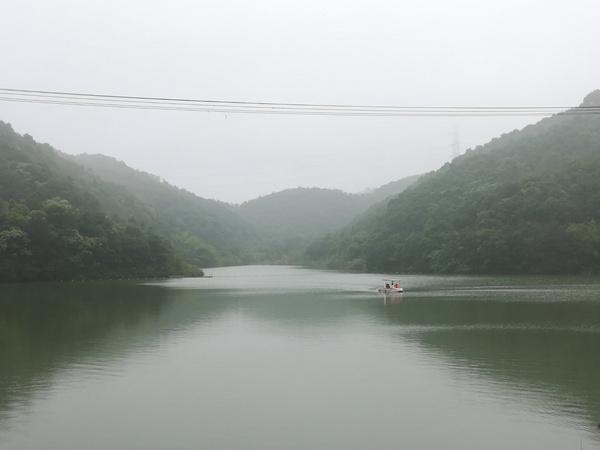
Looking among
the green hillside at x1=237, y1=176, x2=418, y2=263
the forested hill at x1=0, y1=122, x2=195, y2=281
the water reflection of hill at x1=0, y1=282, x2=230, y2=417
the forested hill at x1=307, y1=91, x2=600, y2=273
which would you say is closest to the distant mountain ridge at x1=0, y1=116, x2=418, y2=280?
the forested hill at x1=0, y1=122, x2=195, y2=281

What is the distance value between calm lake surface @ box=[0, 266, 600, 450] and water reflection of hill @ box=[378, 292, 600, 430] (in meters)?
0.05

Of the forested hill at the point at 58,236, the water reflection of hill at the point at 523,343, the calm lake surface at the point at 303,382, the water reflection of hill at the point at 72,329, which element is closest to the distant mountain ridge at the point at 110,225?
the forested hill at the point at 58,236

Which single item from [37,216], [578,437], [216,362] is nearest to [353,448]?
[578,437]

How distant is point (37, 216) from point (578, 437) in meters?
53.5

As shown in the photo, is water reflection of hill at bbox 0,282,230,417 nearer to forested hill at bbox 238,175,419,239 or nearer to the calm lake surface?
the calm lake surface

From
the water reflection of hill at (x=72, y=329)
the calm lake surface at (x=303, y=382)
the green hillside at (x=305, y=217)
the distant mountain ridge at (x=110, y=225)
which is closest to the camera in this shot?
the calm lake surface at (x=303, y=382)

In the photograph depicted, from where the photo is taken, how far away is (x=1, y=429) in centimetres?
879

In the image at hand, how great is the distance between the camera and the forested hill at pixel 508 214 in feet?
191

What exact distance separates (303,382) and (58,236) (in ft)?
161

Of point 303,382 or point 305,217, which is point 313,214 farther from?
point 303,382

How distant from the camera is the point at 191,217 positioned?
146000mm

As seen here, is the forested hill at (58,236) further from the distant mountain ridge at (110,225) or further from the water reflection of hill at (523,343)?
the water reflection of hill at (523,343)

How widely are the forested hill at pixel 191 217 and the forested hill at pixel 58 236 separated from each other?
53233mm

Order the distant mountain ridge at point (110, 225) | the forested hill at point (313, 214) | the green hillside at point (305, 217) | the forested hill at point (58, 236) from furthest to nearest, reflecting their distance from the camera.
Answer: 1. the forested hill at point (313, 214)
2. the green hillside at point (305, 217)
3. the distant mountain ridge at point (110, 225)
4. the forested hill at point (58, 236)
